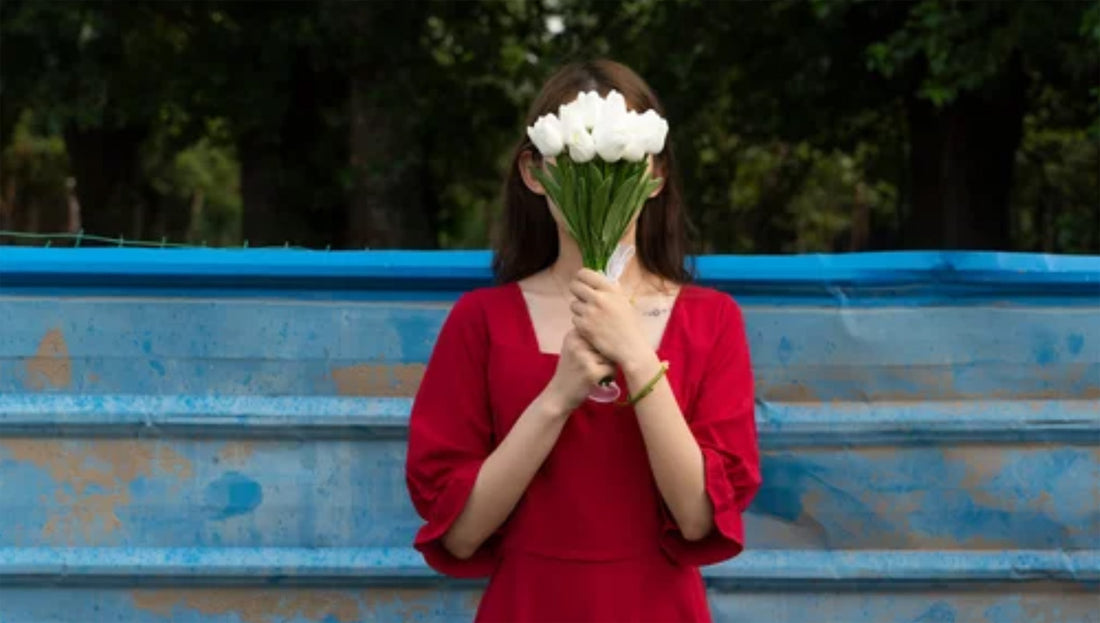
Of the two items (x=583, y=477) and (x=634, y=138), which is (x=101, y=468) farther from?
(x=634, y=138)

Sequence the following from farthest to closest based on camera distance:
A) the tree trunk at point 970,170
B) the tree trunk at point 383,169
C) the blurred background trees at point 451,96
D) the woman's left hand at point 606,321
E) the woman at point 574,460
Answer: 1. the tree trunk at point 970,170
2. the blurred background trees at point 451,96
3. the tree trunk at point 383,169
4. the woman at point 574,460
5. the woman's left hand at point 606,321

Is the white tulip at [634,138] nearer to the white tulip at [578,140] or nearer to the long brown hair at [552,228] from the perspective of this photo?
the white tulip at [578,140]

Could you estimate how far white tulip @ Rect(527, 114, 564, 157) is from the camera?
2.32 metres

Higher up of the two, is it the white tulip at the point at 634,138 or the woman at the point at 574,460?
the white tulip at the point at 634,138

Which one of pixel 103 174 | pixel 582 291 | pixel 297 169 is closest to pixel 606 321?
pixel 582 291

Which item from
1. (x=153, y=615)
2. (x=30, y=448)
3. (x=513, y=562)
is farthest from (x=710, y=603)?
(x=30, y=448)

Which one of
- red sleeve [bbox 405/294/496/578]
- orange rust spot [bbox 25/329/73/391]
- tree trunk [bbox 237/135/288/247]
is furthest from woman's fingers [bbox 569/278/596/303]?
tree trunk [bbox 237/135/288/247]

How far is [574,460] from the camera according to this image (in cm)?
246

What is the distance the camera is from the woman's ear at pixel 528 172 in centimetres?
257

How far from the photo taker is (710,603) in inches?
128

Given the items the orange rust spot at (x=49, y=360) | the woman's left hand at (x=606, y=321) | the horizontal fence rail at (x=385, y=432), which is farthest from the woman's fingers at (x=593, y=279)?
the orange rust spot at (x=49, y=360)

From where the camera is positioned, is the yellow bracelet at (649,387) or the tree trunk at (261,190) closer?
the yellow bracelet at (649,387)

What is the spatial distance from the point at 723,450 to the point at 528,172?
1.74 ft

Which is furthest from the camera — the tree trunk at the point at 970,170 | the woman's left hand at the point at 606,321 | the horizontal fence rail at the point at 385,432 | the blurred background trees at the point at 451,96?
the tree trunk at the point at 970,170
